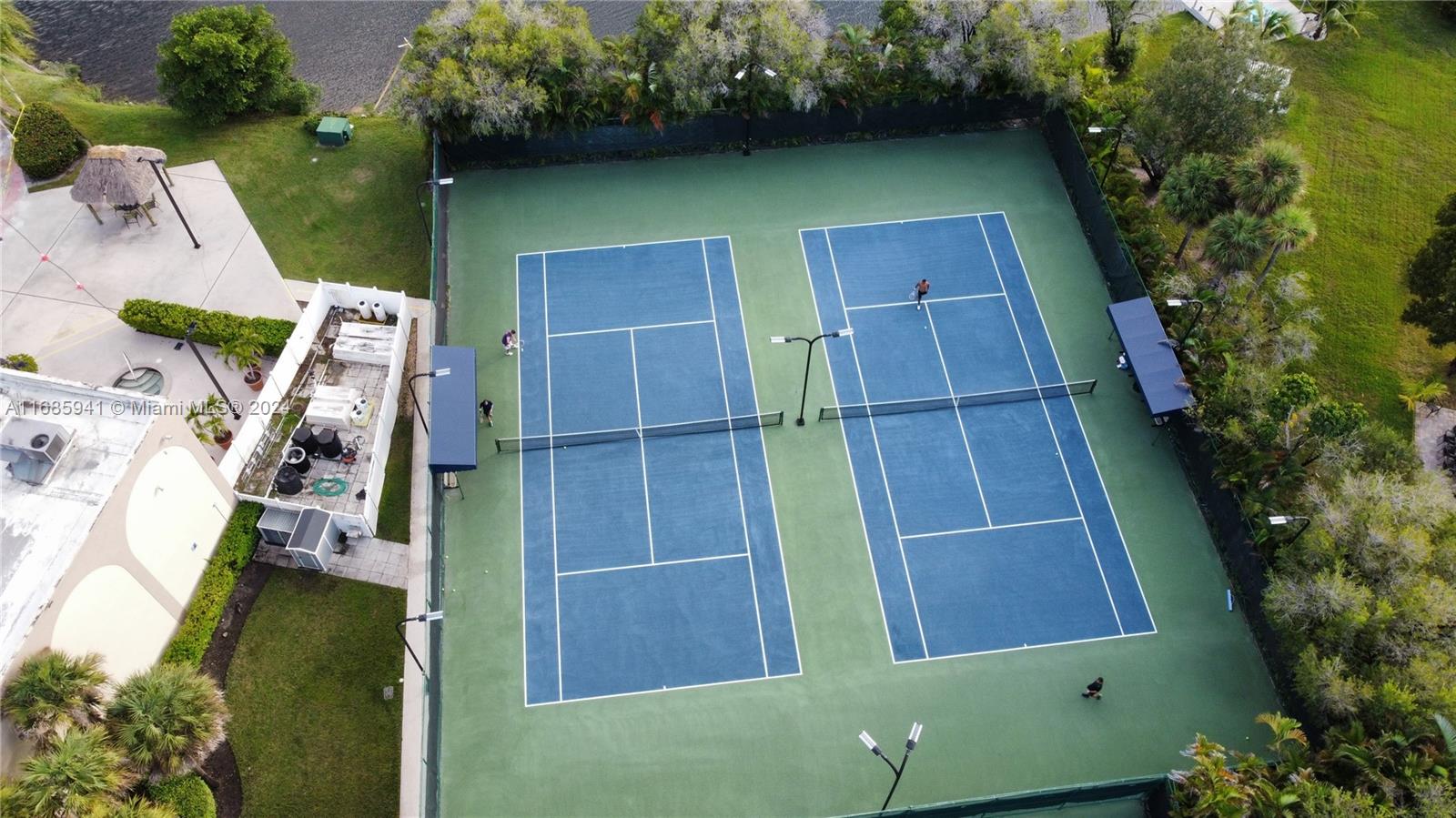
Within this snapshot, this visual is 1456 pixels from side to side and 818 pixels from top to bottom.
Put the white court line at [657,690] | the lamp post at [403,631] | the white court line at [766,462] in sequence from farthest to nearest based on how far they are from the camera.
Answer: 1. the white court line at [766,462]
2. the white court line at [657,690]
3. the lamp post at [403,631]

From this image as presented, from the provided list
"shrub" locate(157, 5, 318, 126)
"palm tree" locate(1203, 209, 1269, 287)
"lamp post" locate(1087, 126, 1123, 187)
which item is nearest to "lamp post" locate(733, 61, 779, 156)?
"lamp post" locate(1087, 126, 1123, 187)

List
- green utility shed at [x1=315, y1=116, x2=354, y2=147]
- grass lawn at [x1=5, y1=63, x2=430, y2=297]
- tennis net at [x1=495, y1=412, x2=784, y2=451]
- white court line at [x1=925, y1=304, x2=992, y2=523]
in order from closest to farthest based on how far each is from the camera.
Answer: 1. white court line at [x1=925, y1=304, x2=992, y2=523]
2. tennis net at [x1=495, y1=412, x2=784, y2=451]
3. grass lawn at [x1=5, y1=63, x2=430, y2=297]
4. green utility shed at [x1=315, y1=116, x2=354, y2=147]

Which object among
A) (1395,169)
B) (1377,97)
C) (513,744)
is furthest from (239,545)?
(1377,97)

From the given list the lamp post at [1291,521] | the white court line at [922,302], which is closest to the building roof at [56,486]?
the white court line at [922,302]

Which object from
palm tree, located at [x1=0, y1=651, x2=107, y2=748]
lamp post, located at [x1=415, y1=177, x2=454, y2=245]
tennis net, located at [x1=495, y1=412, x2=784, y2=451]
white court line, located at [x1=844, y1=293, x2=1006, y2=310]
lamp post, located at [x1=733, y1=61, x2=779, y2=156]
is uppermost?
lamp post, located at [x1=733, y1=61, x2=779, y2=156]

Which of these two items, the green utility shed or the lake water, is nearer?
the green utility shed

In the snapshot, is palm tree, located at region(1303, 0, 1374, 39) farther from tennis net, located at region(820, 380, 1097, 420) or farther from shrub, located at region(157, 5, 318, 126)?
shrub, located at region(157, 5, 318, 126)

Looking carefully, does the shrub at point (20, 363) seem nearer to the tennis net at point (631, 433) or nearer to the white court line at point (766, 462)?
the tennis net at point (631, 433)
